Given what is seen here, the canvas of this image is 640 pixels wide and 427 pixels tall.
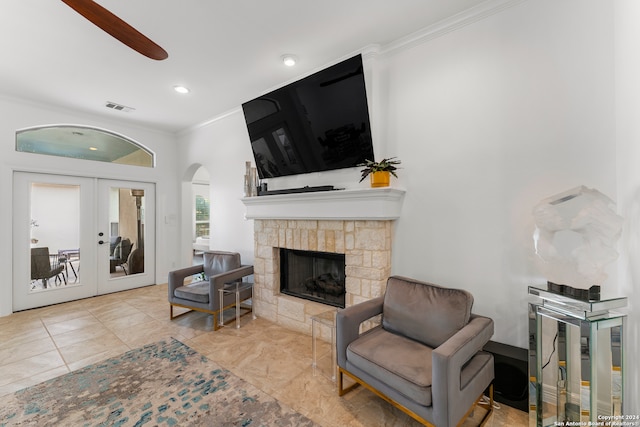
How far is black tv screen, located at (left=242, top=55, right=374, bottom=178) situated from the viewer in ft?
8.66

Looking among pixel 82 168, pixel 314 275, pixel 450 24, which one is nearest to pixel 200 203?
pixel 82 168

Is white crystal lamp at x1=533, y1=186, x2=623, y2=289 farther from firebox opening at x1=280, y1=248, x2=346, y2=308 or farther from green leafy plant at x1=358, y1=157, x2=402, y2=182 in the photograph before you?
firebox opening at x1=280, y1=248, x2=346, y2=308

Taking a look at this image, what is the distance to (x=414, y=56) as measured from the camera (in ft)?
8.41

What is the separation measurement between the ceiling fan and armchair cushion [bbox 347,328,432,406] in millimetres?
2355

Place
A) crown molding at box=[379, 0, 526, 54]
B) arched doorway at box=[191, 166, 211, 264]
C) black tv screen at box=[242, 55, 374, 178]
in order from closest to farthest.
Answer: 1. crown molding at box=[379, 0, 526, 54]
2. black tv screen at box=[242, 55, 374, 178]
3. arched doorway at box=[191, 166, 211, 264]

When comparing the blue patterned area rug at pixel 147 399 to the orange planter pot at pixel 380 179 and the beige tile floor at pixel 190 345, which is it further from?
the orange planter pot at pixel 380 179

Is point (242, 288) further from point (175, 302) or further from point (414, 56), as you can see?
point (414, 56)

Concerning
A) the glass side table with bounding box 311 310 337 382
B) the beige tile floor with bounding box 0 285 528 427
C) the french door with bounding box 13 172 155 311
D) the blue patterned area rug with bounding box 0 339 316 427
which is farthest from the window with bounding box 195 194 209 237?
the glass side table with bounding box 311 310 337 382

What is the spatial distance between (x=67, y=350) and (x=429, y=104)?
4.21m

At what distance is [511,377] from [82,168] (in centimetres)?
587

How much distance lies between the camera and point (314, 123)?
294cm

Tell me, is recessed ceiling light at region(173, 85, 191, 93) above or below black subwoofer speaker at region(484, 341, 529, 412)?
above

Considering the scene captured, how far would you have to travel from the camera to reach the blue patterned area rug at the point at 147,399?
1.83m

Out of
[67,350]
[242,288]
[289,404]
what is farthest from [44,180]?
[289,404]
